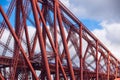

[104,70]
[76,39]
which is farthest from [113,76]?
[76,39]

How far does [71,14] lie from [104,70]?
2909 cm

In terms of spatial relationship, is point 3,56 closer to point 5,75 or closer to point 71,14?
point 5,75

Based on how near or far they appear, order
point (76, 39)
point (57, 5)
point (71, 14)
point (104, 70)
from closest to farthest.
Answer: point (57, 5) < point (71, 14) < point (76, 39) < point (104, 70)

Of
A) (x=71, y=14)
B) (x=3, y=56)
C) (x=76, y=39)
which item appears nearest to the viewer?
(x=3, y=56)

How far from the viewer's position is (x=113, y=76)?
8000 cm

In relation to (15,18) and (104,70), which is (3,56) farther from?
(104,70)

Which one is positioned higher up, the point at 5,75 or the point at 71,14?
the point at 71,14

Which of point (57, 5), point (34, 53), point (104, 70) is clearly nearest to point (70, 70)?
point (34, 53)

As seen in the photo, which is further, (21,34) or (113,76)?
(113,76)

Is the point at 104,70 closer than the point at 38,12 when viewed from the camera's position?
No

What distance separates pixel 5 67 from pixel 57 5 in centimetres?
849

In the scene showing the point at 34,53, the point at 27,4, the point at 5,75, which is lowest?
the point at 5,75

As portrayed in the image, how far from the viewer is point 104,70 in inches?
3019

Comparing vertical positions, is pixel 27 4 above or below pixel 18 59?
above
